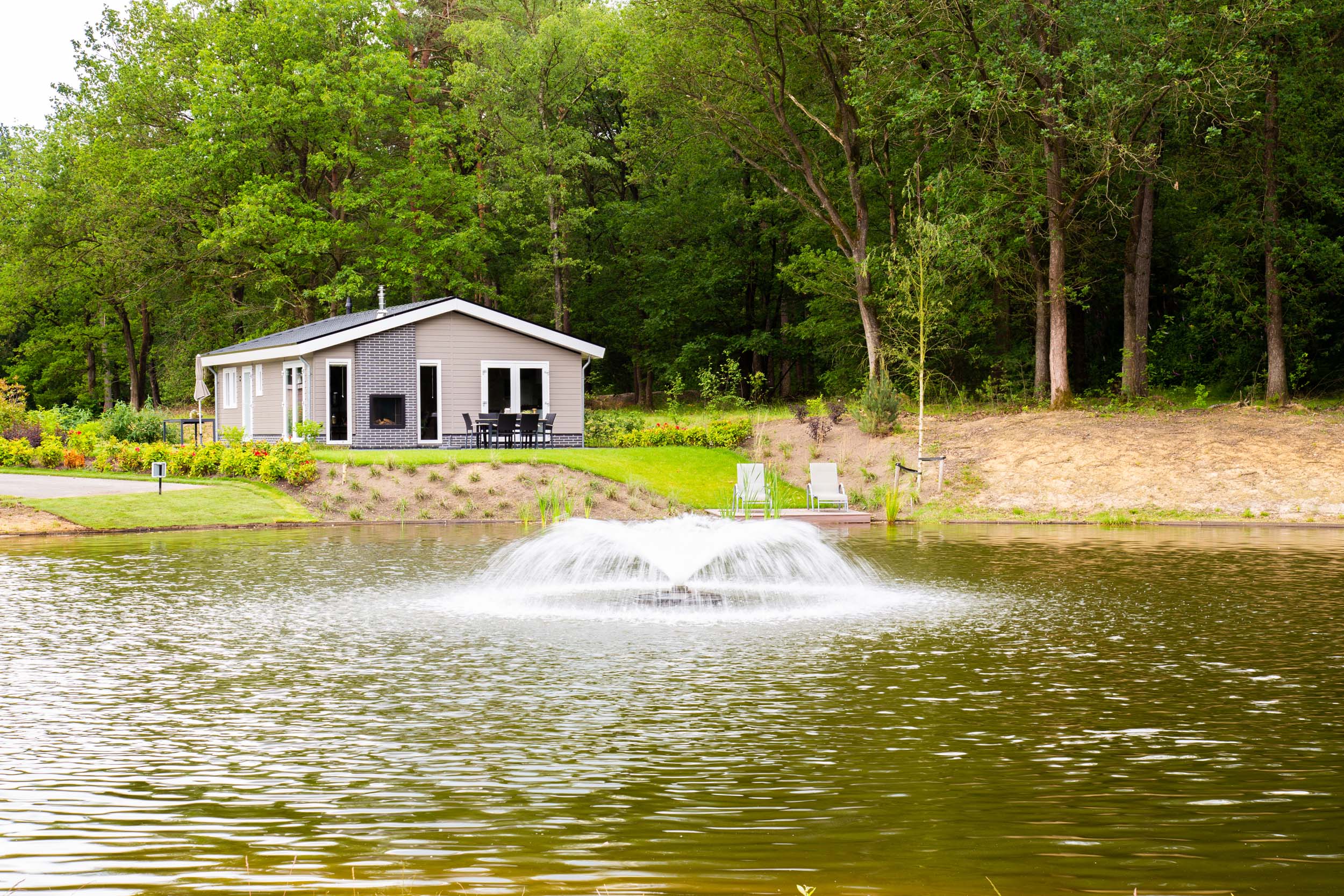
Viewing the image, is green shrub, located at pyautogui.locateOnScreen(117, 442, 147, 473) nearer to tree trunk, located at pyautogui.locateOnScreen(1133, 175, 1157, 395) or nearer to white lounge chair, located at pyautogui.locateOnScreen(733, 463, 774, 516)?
white lounge chair, located at pyautogui.locateOnScreen(733, 463, 774, 516)

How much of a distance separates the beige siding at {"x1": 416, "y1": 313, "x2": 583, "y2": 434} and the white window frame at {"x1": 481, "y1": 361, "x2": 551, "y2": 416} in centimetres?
9

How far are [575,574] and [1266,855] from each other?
40.4 feet

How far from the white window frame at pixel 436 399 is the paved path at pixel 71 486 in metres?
8.04

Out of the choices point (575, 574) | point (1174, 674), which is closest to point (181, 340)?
point (575, 574)

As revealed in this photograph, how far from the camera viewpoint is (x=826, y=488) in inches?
1076

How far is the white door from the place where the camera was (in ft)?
128

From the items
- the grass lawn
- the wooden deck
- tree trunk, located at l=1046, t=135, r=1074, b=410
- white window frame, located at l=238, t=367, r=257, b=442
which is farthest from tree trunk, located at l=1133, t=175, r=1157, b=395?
white window frame, located at l=238, t=367, r=257, b=442

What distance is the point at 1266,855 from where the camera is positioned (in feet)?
18.2

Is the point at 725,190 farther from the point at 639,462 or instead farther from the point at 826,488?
the point at 826,488

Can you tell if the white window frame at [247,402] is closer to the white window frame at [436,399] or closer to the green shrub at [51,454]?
the white window frame at [436,399]

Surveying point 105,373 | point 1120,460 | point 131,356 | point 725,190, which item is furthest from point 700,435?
point 105,373

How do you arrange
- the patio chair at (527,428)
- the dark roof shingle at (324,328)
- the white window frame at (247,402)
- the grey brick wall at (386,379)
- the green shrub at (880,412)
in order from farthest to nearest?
the white window frame at (247,402) < the dark roof shingle at (324,328) < the grey brick wall at (386,379) < the patio chair at (527,428) < the green shrub at (880,412)

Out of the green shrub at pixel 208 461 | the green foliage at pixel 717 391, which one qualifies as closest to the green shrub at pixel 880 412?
the green foliage at pixel 717 391

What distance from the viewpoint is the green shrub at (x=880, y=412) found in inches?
1286
